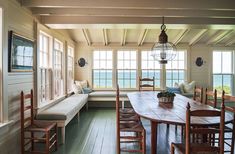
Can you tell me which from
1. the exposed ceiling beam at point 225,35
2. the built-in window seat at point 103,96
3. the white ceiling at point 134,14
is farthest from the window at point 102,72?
the exposed ceiling beam at point 225,35

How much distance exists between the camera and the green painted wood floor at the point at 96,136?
3.73m

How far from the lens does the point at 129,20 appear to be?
4.62 m

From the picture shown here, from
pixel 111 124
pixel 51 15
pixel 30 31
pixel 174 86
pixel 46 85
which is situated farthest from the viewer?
pixel 174 86

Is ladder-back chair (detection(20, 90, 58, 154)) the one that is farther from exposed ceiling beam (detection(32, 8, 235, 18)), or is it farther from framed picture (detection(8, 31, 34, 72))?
exposed ceiling beam (detection(32, 8, 235, 18))

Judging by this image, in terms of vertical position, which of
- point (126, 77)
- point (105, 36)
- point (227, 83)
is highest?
point (105, 36)


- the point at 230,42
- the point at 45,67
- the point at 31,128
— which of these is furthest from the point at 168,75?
the point at 31,128

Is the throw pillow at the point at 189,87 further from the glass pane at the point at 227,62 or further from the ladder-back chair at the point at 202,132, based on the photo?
the ladder-back chair at the point at 202,132

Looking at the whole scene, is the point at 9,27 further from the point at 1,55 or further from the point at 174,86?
the point at 174,86

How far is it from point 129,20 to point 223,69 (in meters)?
5.32

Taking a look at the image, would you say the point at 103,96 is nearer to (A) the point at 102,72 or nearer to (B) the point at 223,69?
(A) the point at 102,72

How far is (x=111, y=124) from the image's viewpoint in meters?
5.50

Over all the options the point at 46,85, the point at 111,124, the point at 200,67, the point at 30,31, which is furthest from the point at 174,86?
the point at 30,31

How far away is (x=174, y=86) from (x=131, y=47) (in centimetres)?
210

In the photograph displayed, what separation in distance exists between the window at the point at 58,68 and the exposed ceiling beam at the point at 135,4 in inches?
82.0
